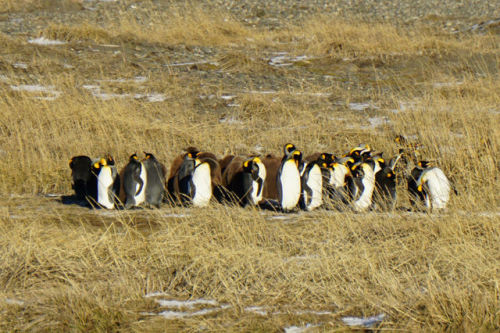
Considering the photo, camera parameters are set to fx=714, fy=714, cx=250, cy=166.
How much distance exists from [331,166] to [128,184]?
2303 mm

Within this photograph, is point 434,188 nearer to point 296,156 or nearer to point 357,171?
point 357,171

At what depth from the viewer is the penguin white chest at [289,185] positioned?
7.97m

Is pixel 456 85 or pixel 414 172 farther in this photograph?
pixel 456 85

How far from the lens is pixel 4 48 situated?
14.4 metres

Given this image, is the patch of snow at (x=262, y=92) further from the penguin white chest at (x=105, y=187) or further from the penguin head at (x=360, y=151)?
the penguin white chest at (x=105, y=187)

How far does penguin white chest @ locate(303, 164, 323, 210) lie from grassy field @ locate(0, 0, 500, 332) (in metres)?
0.62

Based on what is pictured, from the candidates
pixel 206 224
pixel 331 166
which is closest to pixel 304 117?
pixel 331 166

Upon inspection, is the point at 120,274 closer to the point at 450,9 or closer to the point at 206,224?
the point at 206,224

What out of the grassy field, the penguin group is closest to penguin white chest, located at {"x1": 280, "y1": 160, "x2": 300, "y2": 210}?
the penguin group

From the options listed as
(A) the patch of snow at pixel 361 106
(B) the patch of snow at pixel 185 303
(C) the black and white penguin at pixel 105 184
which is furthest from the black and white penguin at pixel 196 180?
(A) the patch of snow at pixel 361 106

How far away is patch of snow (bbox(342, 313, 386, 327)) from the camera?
4.84 meters

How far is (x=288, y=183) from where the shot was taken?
798 centimetres

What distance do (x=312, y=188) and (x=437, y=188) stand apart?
138 cm

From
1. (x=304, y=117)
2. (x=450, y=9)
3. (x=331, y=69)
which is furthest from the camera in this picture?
(x=450, y=9)
